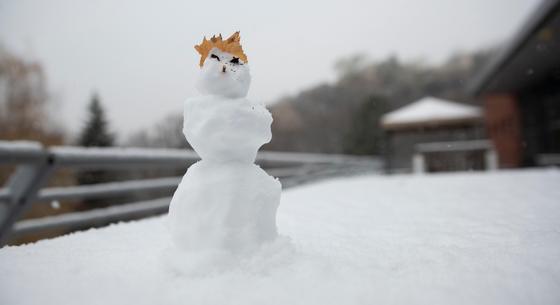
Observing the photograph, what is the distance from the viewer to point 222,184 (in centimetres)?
132

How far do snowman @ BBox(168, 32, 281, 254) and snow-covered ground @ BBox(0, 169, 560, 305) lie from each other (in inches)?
4.5

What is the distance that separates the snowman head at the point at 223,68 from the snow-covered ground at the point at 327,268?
2.18ft

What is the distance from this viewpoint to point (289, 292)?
115 cm

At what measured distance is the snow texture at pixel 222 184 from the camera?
1293 mm

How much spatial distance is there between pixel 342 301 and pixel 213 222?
1.75ft

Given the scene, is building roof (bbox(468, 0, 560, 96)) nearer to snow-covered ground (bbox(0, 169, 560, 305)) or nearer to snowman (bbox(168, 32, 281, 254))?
snow-covered ground (bbox(0, 169, 560, 305))

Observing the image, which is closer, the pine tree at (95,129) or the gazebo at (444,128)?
the gazebo at (444,128)

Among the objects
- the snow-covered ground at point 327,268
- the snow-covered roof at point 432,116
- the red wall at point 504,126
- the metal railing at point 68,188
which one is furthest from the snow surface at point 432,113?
the snow-covered ground at point 327,268

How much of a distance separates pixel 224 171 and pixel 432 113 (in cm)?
1180

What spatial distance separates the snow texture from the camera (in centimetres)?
129

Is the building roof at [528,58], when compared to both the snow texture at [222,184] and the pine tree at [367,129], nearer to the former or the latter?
the snow texture at [222,184]

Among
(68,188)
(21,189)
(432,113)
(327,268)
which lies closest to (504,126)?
(432,113)

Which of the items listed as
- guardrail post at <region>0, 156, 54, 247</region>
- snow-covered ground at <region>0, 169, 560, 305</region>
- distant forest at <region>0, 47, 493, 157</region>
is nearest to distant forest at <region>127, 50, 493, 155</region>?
distant forest at <region>0, 47, 493, 157</region>

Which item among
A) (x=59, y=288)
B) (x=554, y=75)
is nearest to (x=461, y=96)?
(x=554, y=75)
